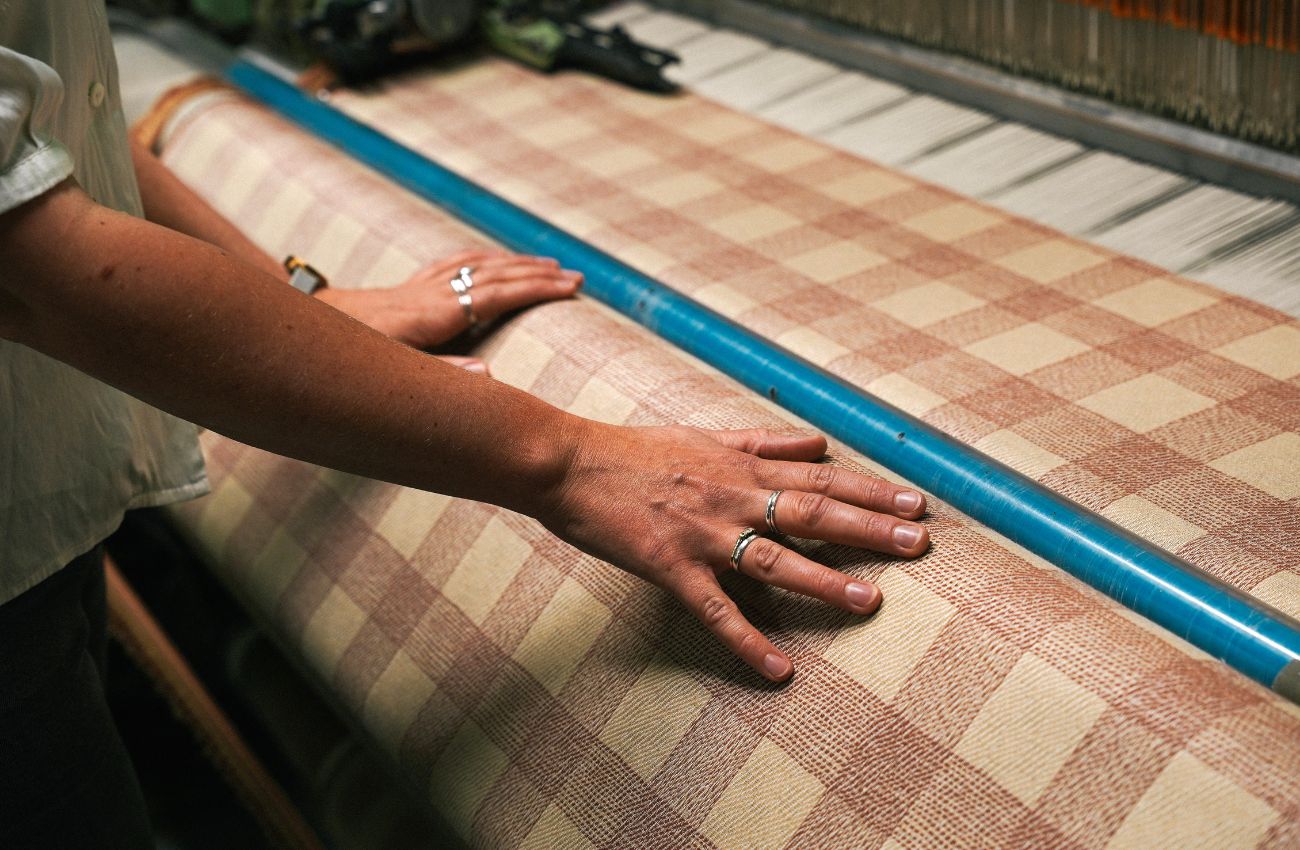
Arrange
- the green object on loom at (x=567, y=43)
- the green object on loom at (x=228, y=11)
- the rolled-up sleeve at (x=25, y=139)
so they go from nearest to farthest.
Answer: the rolled-up sleeve at (x=25, y=139), the green object on loom at (x=567, y=43), the green object on loom at (x=228, y=11)

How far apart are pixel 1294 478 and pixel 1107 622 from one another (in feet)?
1.03

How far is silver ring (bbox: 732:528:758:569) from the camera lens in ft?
3.09

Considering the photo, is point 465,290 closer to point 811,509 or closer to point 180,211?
point 180,211

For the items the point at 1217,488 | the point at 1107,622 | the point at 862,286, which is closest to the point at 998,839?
the point at 1107,622

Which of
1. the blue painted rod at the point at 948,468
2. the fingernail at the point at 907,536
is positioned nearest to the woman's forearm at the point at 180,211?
the blue painted rod at the point at 948,468

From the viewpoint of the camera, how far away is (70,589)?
1086 mm

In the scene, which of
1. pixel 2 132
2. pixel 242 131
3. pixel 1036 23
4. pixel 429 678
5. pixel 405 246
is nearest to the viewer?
pixel 2 132

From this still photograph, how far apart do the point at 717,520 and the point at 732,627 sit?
88 millimetres

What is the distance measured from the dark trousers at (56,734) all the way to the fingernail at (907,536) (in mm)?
757

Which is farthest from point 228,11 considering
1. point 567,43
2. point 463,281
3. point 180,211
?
point 463,281

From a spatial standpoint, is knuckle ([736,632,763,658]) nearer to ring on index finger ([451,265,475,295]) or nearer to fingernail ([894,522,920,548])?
fingernail ([894,522,920,548])

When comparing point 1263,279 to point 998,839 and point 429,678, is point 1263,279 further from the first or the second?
point 429,678

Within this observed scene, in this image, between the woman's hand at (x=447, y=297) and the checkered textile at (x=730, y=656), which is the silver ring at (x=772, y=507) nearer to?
the checkered textile at (x=730, y=656)

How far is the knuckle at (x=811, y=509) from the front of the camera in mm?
942
